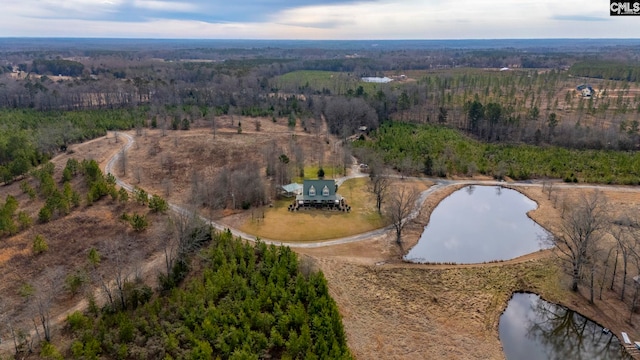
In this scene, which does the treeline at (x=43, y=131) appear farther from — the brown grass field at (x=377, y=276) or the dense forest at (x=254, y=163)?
the brown grass field at (x=377, y=276)

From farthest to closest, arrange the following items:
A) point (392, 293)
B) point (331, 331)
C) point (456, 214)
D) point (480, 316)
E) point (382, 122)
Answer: point (382, 122) → point (456, 214) → point (392, 293) → point (480, 316) → point (331, 331)

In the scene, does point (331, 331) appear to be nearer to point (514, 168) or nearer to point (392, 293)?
point (392, 293)

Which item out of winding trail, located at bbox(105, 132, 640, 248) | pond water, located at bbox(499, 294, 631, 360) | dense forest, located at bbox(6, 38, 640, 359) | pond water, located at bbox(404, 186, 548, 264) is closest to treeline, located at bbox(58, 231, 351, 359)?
dense forest, located at bbox(6, 38, 640, 359)

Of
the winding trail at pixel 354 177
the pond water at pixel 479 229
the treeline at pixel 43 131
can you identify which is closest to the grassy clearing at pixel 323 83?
the treeline at pixel 43 131

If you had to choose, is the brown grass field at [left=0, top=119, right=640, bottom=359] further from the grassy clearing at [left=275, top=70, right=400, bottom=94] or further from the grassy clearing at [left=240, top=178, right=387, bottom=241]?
the grassy clearing at [left=275, top=70, right=400, bottom=94]

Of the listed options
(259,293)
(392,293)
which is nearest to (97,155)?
(259,293)

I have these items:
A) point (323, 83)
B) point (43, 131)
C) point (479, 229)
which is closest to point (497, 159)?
point (479, 229)

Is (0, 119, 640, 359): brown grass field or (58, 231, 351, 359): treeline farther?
(0, 119, 640, 359): brown grass field
